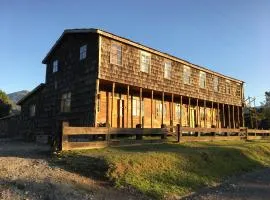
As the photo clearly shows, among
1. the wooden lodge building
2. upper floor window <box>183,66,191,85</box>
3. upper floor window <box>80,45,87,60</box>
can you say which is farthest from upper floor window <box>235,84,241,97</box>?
upper floor window <box>80,45,87,60</box>

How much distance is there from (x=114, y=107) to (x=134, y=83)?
8.89 ft

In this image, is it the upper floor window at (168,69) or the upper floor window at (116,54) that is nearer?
the upper floor window at (116,54)

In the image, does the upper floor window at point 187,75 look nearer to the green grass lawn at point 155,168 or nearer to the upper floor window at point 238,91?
the upper floor window at point 238,91

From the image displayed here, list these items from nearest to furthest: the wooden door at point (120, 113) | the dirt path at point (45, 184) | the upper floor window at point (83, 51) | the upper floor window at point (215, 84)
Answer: the dirt path at point (45, 184)
the upper floor window at point (83, 51)
the wooden door at point (120, 113)
the upper floor window at point (215, 84)

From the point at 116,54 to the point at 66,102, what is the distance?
5.70 metres

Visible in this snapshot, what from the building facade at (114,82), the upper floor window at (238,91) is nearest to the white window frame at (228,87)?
the upper floor window at (238,91)

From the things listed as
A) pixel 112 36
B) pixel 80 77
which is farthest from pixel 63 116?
pixel 112 36

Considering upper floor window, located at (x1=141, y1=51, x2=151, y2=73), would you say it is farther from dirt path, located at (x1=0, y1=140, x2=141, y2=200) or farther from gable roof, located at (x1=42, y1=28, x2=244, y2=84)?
dirt path, located at (x1=0, y1=140, x2=141, y2=200)

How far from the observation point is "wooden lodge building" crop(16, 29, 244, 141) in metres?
22.8

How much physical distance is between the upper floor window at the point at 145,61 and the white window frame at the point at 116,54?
245 cm

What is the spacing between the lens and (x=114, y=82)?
23.0 metres

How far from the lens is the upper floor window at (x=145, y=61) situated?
25797mm

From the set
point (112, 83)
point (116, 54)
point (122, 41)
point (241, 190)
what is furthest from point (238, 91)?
point (241, 190)

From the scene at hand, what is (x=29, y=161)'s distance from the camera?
1266cm
